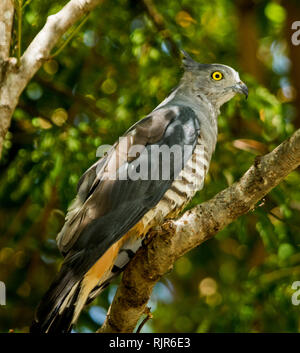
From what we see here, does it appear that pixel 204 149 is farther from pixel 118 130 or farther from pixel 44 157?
pixel 44 157

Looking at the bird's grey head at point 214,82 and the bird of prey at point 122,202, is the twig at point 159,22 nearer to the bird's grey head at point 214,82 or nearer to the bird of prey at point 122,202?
the bird's grey head at point 214,82

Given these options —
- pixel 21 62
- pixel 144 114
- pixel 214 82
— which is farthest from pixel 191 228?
pixel 144 114

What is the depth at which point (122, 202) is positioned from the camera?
10.9 ft

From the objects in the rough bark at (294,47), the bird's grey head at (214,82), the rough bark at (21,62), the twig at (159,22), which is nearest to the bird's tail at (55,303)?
the rough bark at (21,62)

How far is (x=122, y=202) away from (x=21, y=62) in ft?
3.12

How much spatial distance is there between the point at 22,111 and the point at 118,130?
1016 mm

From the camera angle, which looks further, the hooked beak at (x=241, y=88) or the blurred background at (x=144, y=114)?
the blurred background at (x=144, y=114)

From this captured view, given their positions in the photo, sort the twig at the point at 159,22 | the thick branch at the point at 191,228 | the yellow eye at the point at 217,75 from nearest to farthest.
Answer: the thick branch at the point at 191,228, the yellow eye at the point at 217,75, the twig at the point at 159,22

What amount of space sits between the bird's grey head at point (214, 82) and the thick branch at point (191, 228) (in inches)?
57.6

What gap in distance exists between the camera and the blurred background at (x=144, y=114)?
433 centimetres

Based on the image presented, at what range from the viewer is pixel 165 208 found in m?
3.49

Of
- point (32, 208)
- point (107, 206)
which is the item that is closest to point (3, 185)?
point (32, 208)

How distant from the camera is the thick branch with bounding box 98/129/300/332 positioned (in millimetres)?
2727

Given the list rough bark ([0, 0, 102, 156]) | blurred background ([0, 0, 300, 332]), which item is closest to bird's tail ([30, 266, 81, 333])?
rough bark ([0, 0, 102, 156])
